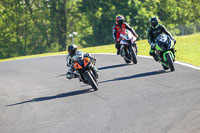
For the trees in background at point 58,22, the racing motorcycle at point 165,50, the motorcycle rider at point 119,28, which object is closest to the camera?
the racing motorcycle at point 165,50

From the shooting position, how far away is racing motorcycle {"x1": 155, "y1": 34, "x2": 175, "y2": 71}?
13906mm

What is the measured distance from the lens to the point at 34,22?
70.5 m

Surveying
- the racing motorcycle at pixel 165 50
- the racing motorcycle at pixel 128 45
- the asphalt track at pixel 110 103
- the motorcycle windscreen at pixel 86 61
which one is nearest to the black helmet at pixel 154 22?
the racing motorcycle at pixel 165 50

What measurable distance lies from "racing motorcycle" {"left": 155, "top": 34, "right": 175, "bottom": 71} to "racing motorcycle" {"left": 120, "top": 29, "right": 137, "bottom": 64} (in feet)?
6.92

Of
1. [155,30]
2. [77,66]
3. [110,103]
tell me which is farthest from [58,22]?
[110,103]

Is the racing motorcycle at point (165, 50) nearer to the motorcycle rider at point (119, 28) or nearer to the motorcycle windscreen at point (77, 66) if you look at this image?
the motorcycle rider at point (119, 28)

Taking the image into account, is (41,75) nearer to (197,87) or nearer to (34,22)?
(197,87)

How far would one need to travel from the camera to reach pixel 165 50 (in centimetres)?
1416

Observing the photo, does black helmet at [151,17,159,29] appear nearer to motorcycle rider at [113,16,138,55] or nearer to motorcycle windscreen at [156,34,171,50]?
motorcycle windscreen at [156,34,171,50]

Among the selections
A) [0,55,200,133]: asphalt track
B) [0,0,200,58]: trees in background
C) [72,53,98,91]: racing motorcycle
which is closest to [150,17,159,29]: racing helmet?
[0,55,200,133]: asphalt track

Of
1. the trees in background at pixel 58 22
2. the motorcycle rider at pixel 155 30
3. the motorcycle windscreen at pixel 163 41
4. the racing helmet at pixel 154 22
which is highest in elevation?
the racing helmet at pixel 154 22

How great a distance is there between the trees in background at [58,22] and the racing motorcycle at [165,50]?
47.8 m

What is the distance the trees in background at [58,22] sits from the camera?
64.6 meters

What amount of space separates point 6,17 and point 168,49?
5619 centimetres
